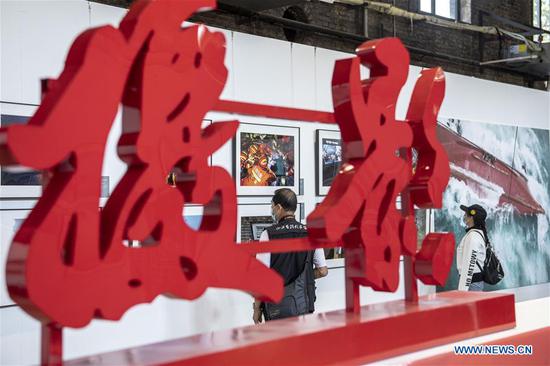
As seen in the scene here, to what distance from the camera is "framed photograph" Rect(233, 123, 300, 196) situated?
6746 millimetres

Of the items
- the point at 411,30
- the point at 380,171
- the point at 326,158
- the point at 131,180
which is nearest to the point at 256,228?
the point at 326,158

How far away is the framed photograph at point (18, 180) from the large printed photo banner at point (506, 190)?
16.4 feet

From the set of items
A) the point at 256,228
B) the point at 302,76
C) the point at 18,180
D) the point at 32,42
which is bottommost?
the point at 256,228

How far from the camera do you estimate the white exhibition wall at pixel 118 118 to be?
A: 17.0 feet

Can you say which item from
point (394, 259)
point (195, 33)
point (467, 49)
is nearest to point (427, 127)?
point (394, 259)

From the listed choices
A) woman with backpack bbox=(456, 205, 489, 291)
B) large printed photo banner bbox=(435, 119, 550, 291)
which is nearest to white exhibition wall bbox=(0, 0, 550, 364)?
large printed photo banner bbox=(435, 119, 550, 291)

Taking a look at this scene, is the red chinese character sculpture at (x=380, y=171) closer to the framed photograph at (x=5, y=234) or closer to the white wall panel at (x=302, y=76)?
the framed photograph at (x=5, y=234)

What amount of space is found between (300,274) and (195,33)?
2603mm

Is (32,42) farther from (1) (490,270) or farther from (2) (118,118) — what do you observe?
(1) (490,270)

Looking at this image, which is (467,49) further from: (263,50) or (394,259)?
(394,259)

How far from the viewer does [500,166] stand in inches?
396

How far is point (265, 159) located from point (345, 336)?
13.5 feet

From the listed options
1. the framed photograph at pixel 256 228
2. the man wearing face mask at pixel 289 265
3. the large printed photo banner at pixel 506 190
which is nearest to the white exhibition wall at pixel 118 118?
the framed photograph at pixel 256 228

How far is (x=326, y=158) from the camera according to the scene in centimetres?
759
